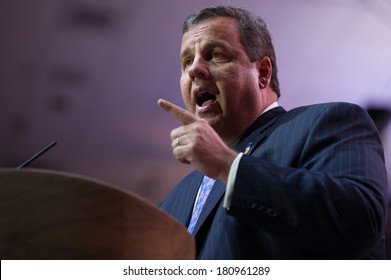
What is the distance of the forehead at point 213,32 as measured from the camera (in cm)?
178

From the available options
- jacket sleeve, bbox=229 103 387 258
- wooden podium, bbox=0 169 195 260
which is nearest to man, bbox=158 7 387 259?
jacket sleeve, bbox=229 103 387 258

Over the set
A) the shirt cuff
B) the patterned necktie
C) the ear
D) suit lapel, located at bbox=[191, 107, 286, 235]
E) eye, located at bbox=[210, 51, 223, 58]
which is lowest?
the patterned necktie

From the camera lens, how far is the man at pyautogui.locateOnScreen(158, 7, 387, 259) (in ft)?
3.68

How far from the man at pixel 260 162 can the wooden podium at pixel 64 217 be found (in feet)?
0.90

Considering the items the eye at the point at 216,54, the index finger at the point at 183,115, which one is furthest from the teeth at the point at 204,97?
the index finger at the point at 183,115

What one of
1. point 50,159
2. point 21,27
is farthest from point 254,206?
point 50,159

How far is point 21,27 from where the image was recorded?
3162 mm

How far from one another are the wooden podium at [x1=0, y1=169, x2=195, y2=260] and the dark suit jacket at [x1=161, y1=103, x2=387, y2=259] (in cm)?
27

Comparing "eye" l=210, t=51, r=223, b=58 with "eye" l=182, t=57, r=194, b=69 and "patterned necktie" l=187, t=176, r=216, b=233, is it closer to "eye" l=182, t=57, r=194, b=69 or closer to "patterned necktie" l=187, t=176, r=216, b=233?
"eye" l=182, t=57, r=194, b=69

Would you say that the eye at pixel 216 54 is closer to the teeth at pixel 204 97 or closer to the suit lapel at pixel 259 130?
the teeth at pixel 204 97

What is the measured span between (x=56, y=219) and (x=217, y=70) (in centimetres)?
93

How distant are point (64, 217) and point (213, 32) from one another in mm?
1032
